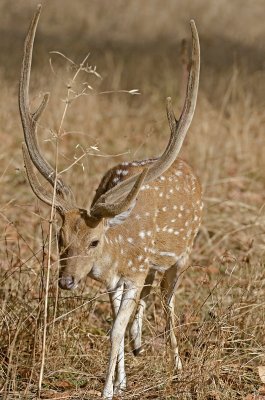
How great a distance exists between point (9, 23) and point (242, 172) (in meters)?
8.93

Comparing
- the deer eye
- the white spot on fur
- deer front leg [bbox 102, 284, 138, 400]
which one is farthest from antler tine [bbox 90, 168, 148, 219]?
the white spot on fur

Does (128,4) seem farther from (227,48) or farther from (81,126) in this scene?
(81,126)

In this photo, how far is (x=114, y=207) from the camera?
4875 millimetres

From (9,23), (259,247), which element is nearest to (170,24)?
(9,23)

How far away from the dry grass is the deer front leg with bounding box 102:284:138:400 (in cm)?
10

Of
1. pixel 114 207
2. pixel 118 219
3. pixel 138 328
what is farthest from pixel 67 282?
pixel 138 328

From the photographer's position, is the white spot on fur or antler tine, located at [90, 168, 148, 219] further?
the white spot on fur

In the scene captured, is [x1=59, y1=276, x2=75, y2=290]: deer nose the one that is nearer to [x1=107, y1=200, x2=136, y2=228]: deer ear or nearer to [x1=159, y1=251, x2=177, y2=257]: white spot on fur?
[x1=107, y1=200, x2=136, y2=228]: deer ear

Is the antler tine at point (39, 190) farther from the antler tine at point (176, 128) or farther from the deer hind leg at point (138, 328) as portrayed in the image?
the deer hind leg at point (138, 328)

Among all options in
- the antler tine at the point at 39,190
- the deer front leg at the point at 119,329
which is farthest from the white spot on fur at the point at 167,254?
the antler tine at the point at 39,190

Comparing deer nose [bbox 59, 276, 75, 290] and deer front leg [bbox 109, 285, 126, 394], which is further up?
deer nose [bbox 59, 276, 75, 290]

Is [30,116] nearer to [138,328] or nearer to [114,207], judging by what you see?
[114,207]

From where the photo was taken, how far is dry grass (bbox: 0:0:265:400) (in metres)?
5.20

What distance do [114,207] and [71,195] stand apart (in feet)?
1.12
